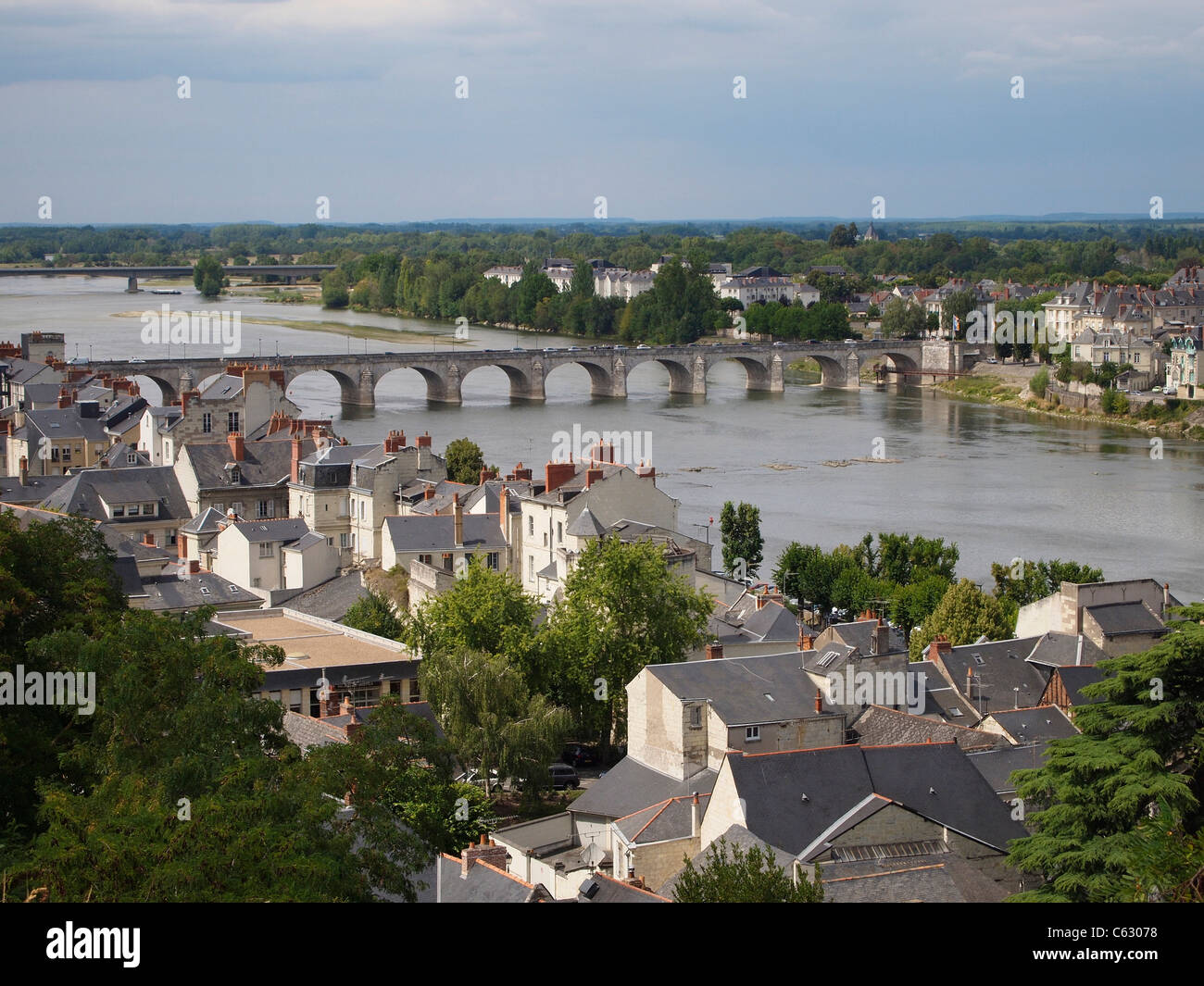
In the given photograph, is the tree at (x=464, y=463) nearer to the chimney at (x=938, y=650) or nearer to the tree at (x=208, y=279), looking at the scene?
the chimney at (x=938, y=650)

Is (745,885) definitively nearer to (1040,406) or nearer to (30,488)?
(30,488)

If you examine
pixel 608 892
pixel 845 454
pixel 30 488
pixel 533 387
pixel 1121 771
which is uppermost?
pixel 1121 771

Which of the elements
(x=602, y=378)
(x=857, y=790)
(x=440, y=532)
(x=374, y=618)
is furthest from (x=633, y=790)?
(x=602, y=378)

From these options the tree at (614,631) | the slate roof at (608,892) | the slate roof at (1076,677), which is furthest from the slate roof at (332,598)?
the slate roof at (608,892)

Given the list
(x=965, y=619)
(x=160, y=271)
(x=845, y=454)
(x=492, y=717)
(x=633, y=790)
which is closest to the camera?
(x=633, y=790)

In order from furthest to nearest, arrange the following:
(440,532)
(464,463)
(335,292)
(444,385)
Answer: (335,292)
(444,385)
(464,463)
(440,532)

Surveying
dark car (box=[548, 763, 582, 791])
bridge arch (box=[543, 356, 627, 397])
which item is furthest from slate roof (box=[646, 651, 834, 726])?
bridge arch (box=[543, 356, 627, 397])

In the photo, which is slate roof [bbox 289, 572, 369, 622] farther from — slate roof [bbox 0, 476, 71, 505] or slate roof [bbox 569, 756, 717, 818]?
slate roof [bbox 569, 756, 717, 818]
